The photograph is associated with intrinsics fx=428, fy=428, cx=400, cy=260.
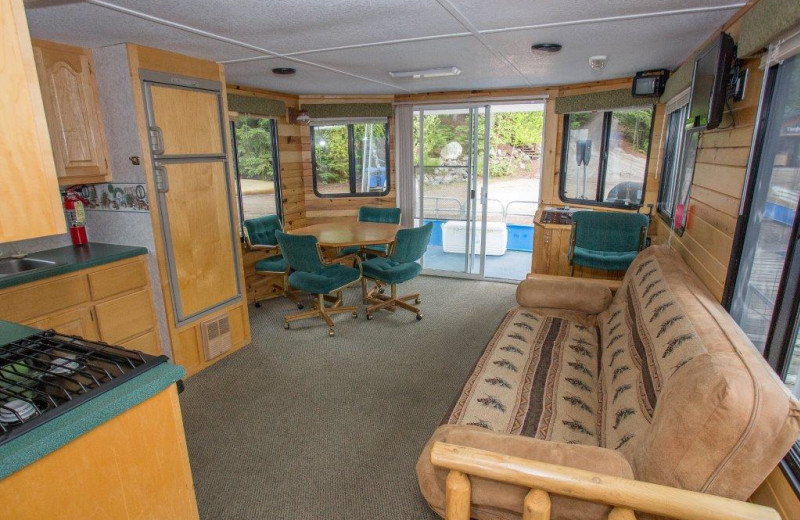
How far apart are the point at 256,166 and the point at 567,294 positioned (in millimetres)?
3419

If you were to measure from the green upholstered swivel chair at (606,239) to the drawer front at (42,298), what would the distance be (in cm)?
356

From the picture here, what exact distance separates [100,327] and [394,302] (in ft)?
7.48

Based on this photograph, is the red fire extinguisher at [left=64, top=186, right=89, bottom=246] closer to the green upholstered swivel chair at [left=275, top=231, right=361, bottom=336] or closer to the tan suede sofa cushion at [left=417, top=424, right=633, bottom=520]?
the green upholstered swivel chair at [left=275, top=231, right=361, bottom=336]

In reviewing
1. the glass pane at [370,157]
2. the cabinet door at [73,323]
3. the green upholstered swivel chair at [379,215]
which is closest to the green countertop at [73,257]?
the cabinet door at [73,323]

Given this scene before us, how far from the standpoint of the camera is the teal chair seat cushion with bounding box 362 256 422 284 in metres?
3.66

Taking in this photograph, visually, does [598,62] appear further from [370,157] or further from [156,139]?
[156,139]

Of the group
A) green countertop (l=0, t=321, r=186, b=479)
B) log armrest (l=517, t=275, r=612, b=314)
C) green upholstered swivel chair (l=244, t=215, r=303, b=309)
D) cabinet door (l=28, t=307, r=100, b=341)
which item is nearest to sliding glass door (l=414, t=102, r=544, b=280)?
green upholstered swivel chair (l=244, t=215, r=303, b=309)

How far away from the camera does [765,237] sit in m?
1.63

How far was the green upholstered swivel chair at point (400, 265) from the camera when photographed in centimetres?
357

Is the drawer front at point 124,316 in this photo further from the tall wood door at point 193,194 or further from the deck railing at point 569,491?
the deck railing at point 569,491

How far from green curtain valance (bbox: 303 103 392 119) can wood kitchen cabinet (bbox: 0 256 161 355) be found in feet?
9.09

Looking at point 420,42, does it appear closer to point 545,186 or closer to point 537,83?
point 537,83

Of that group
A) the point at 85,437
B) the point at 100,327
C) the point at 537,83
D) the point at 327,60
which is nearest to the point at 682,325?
the point at 85,437

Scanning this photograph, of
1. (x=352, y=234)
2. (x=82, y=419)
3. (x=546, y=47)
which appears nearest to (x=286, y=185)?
(x=352, y=234)
